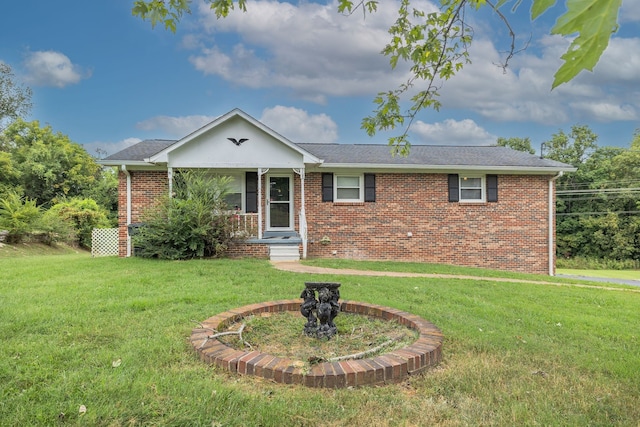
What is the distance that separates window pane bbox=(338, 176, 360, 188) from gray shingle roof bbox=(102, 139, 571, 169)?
22.5 inches

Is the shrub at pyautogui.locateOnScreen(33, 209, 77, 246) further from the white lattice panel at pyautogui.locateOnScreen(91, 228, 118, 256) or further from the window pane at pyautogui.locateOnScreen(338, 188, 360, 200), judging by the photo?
the window pane at pyautogui.locateOnScreen(338, 188, 360, 200)

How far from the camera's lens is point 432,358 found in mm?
3109

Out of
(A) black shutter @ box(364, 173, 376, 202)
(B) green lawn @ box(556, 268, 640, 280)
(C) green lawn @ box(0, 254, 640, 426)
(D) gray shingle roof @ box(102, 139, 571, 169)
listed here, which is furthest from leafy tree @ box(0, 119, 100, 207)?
(B) green lawn @ box(556, 268, 640, 280)

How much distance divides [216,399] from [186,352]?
3.15 feet

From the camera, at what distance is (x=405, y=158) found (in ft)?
41.6

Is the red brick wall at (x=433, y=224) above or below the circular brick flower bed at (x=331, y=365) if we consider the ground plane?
above

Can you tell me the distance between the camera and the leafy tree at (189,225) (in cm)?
968

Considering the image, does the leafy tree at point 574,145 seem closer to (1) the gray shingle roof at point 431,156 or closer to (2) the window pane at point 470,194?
(1) the gray shingle roof at point 431,156

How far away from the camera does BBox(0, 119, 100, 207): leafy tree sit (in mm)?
25234

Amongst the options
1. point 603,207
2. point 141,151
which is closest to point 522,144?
point 603,207

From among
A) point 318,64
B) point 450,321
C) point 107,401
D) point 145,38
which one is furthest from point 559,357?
point 145,38

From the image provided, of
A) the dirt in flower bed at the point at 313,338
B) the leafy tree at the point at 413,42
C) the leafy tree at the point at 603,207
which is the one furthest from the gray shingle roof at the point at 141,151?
the leafy tree at the point at 603,207

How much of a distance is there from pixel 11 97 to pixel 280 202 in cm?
2920

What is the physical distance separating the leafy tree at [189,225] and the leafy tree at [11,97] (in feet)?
91.0
